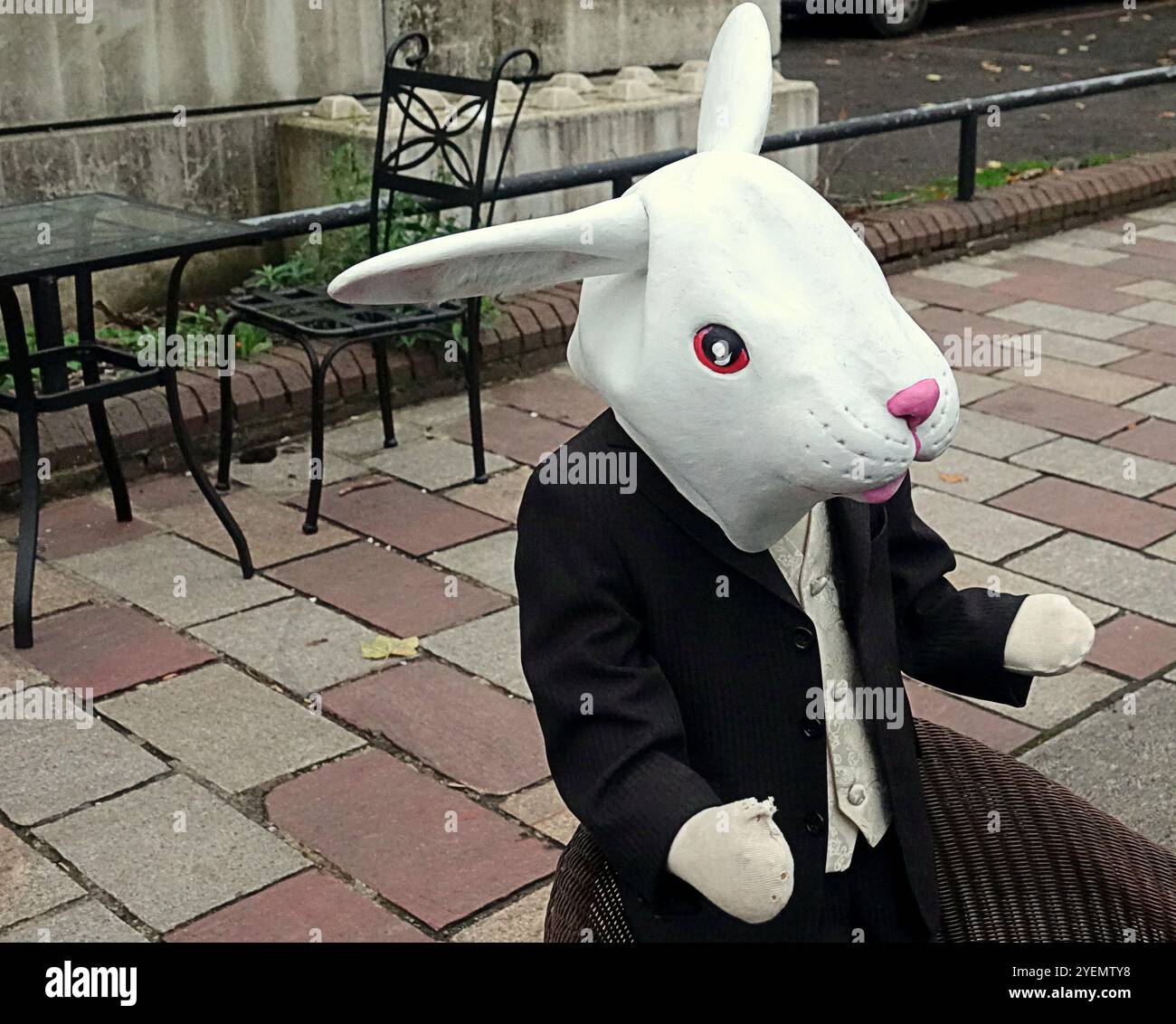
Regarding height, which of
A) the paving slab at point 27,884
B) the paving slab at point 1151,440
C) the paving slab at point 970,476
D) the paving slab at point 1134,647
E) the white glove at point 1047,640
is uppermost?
the white glove at point 1047,640

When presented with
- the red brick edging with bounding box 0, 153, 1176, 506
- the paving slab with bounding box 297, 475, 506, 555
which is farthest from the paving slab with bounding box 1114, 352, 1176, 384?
the paving slab with bounding box 297, 475, 506, 555

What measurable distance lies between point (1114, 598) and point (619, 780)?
2.96m

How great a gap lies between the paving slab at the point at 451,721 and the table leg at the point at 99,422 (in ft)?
4.40

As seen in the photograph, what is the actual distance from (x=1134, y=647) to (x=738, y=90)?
2581 mm

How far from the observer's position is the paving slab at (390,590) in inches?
180

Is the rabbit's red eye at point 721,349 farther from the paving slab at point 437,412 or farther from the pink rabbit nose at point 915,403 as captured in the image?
the paving slab at point 437,412

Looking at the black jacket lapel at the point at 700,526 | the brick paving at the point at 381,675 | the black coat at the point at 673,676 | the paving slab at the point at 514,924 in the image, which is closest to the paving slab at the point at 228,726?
the brick paving at the point at 381,675

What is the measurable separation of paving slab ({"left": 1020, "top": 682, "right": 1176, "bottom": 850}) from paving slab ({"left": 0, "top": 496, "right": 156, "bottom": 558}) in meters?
2.77

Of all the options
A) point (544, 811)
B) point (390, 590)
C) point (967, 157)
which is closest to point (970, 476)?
point (390, 590)

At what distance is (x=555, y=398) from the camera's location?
635 cm

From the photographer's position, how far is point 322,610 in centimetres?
461

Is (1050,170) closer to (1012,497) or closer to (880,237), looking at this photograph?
(880,237)

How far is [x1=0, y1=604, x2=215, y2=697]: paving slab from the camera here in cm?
424

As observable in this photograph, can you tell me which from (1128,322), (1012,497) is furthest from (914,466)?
(1128,322)
